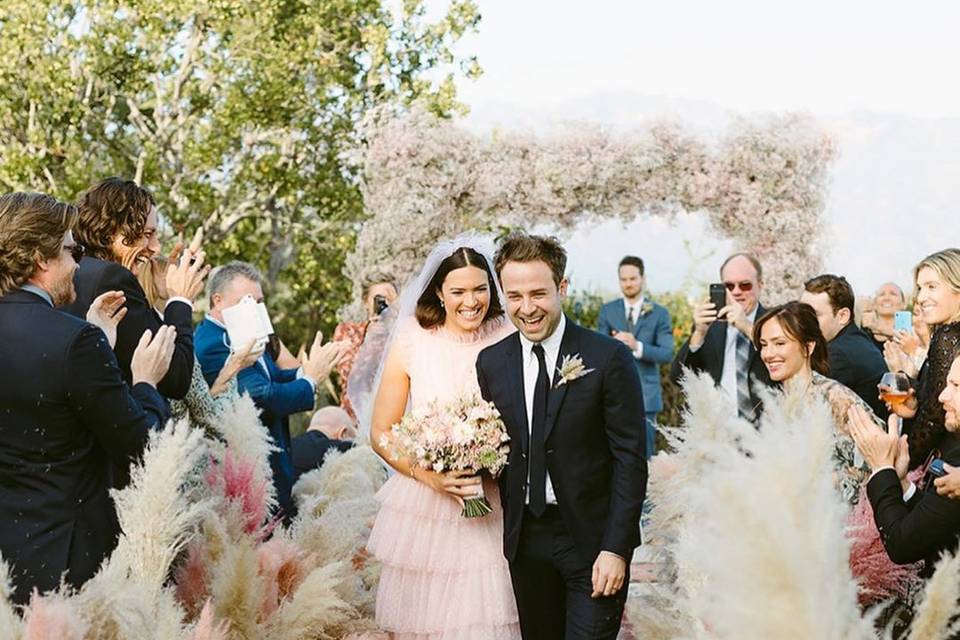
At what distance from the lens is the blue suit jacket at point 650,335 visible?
32.7 ft

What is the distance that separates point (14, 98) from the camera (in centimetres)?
1526

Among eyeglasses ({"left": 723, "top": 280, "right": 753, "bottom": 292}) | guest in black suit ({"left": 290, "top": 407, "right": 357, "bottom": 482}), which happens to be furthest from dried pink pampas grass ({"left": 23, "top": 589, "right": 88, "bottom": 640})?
eyeglasses ({"left": 723, "top": 280, "right": 753, "bottom": 292})

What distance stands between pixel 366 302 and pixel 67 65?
349 inches

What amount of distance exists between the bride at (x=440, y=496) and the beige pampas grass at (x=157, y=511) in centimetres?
213

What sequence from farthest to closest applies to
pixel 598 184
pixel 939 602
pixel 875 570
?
pixel 598 184 → pixel 875 570 → pixel 939 602

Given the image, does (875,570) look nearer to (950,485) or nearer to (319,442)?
(950,485)

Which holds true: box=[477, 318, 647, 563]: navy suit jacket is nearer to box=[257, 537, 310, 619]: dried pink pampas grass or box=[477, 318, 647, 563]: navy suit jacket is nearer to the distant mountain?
box=[257, 537, 310, 619]: dried pink pampas grass

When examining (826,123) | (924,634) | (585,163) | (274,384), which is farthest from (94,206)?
(826,123)

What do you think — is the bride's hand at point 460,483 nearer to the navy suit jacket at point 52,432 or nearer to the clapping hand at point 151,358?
the clapping hand at point 151,358

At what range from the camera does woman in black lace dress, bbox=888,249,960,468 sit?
3.87 meters

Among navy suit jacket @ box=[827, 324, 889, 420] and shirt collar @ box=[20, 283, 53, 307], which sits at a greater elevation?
shirt collar @ box=[20, 283, 53, 307]

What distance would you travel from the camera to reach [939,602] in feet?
4.42

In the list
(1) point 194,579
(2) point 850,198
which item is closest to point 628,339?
(1) point 194,579

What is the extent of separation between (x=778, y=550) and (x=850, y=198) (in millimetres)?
32438
